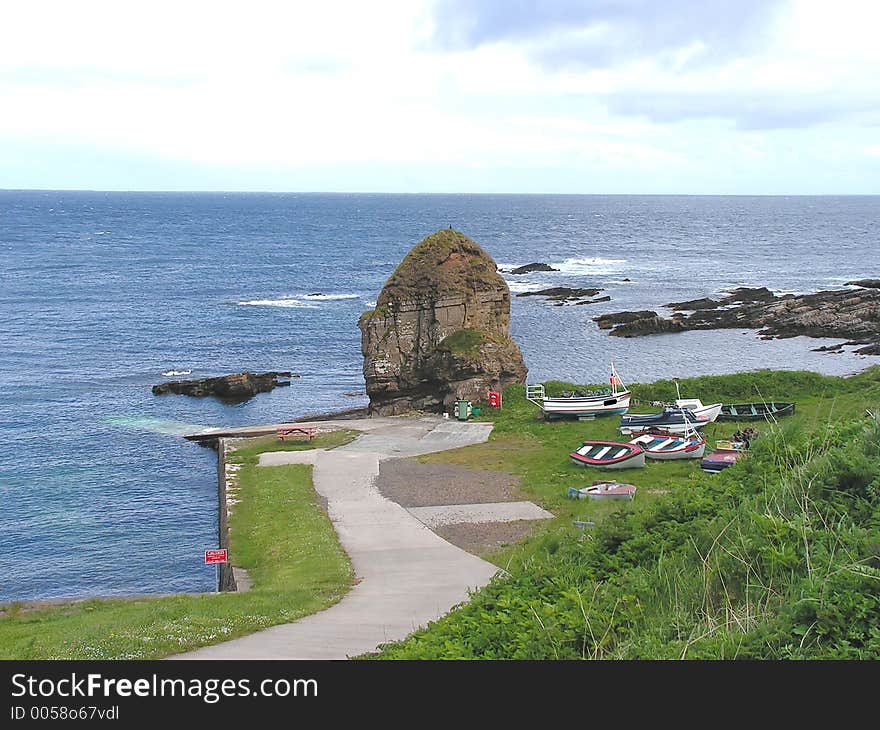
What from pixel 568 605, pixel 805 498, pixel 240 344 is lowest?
pixel 240 344

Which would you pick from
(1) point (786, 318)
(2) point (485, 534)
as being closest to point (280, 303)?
(1) point (786, 318)

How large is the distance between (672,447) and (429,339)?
15.4m

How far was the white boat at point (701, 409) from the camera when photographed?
39.1 metres

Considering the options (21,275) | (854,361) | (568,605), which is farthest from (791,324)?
(21,275)

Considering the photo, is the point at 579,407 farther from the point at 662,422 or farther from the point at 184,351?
the point at 184,351

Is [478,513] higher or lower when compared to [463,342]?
lower

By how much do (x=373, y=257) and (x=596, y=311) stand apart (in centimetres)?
6360

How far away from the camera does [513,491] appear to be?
31906 mm

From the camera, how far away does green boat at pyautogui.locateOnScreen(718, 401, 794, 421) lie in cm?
3862

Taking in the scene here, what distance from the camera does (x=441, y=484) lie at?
3316cm

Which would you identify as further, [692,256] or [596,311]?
[692,256]

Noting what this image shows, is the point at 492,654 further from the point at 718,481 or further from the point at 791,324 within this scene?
the point at 791,324

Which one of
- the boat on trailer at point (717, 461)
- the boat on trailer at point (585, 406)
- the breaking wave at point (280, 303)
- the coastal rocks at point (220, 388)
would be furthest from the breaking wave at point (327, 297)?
the boat on trailer at point (717, 461)
